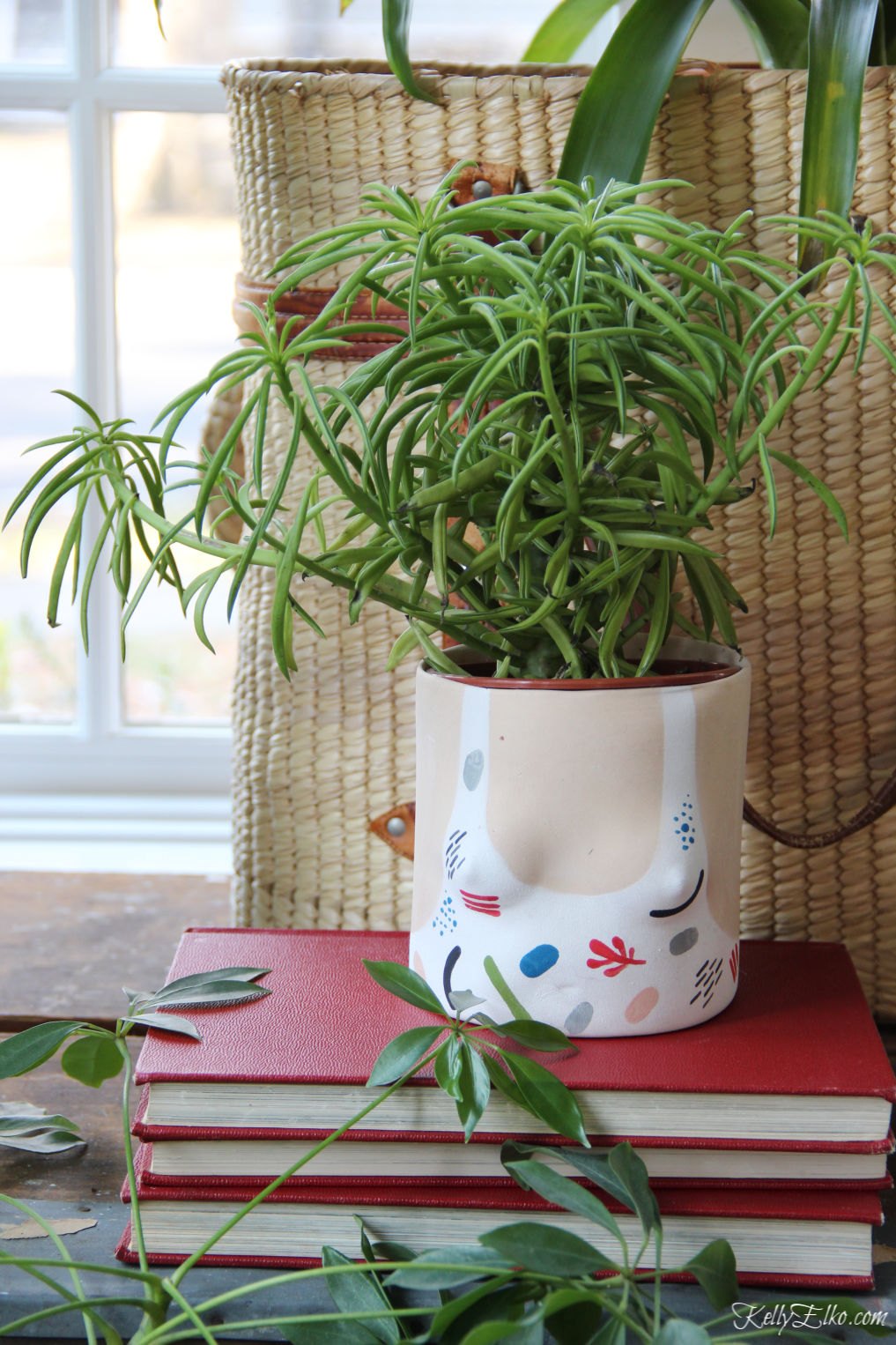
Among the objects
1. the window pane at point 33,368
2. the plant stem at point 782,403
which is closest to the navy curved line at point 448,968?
the plant stem at point 782,403

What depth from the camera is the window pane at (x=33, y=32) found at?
104cm

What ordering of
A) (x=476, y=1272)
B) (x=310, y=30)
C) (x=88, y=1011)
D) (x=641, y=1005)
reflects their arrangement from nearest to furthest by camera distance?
1. (x=476, y=1272)
2. (x=641, y=1005)
3. (x=88, y=1011)
4. (x=310, y=30)

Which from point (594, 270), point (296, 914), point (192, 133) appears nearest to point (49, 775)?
point (296, 914)

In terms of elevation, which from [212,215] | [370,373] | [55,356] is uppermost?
[212,215]

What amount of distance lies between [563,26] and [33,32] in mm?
552

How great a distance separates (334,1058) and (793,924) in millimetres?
337

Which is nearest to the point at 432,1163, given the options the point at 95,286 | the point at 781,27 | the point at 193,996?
the point at 193,996

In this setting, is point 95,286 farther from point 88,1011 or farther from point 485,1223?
point 485,1223

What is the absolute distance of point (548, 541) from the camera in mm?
535

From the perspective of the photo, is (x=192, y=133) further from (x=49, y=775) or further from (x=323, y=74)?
(x=49, y=775)

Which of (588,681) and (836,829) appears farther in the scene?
(836,829)

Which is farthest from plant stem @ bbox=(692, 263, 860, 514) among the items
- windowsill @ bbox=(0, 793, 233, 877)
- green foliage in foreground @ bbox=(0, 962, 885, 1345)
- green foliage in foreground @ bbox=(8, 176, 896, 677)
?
windowsill @ bbox=(0, 793, 233, 877)

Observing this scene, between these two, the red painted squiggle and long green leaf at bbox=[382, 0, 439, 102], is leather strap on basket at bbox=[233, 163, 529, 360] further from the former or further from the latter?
the red painted squiggle

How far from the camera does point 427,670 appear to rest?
1.81 feet
